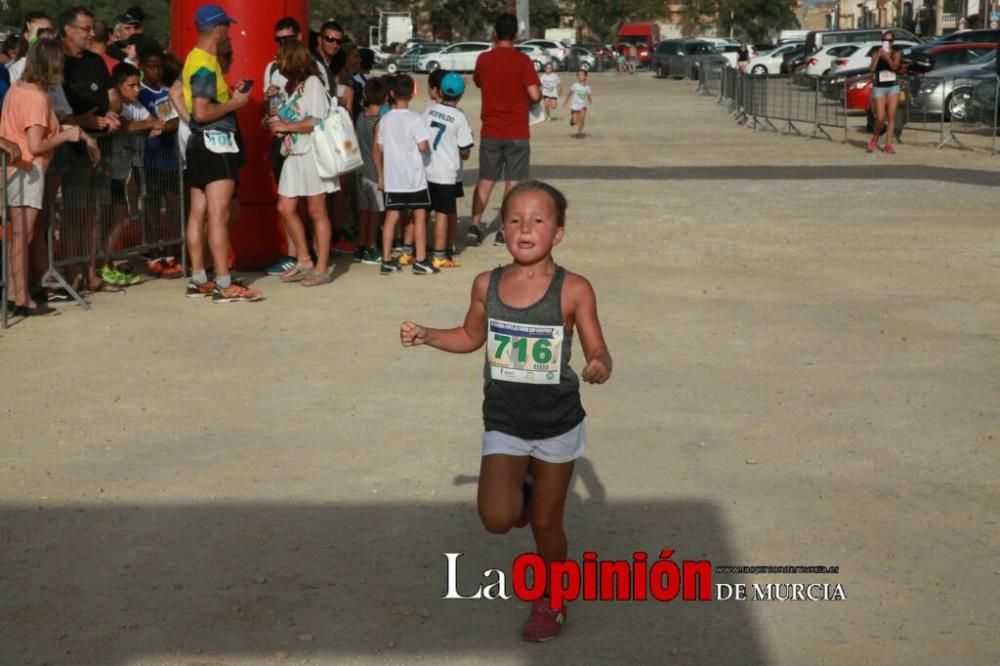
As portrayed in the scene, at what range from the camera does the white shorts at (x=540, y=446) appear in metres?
4.60

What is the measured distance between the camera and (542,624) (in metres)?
4.63

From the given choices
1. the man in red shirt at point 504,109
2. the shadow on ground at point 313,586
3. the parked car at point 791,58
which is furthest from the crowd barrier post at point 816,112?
the parked car at point 791,58

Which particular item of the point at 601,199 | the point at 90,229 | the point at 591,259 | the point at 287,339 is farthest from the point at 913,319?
the point at 601,199

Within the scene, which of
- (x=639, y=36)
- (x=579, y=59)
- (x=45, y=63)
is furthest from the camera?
(x=639, y=36)

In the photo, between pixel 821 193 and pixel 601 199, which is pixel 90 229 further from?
pixel 821 193

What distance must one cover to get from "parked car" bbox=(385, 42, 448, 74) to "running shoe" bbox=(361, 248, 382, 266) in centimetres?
5514

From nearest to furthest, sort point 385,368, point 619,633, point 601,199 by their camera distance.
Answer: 1. point 619,633
2. point 385,368
3. point 601,199

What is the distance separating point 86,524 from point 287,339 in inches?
133

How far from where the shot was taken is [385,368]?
327 inches

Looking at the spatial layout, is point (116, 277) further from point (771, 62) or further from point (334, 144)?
point (771, 62)

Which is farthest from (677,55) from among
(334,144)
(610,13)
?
(334,144)

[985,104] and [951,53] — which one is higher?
[951,53]

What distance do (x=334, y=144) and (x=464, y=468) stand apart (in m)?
4.74

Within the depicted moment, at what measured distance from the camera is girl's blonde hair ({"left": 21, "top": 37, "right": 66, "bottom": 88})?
925 centimetres
